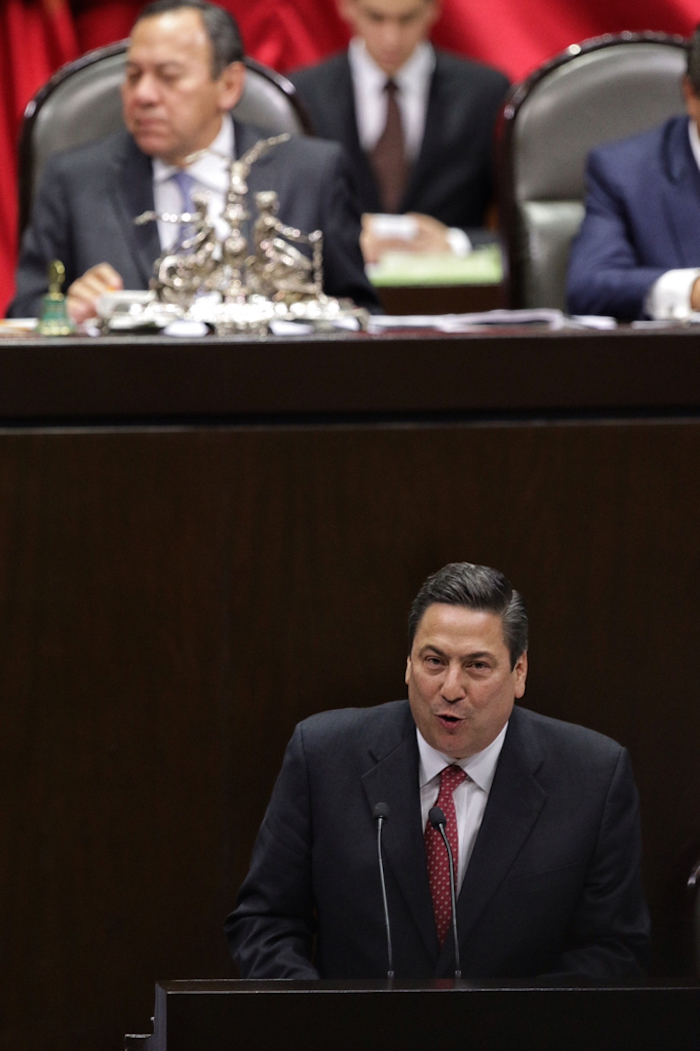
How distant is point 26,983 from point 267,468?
545mm

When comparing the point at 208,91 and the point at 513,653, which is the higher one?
the point at 208,91

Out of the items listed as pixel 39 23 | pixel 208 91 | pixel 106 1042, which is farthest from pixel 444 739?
pixel 39 23

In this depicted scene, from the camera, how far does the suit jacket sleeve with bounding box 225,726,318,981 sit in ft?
4.74

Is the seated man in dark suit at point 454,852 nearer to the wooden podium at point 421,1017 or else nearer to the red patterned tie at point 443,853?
the red patterned tie at point 443,853

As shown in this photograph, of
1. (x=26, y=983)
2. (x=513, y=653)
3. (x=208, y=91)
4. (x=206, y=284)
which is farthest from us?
(x=208, y=91)

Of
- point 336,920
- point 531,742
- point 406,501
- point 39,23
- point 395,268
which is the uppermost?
point 39,23

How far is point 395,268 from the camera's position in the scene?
3094 millimetres

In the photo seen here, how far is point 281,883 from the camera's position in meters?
1.46

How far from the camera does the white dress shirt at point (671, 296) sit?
84.3 inches

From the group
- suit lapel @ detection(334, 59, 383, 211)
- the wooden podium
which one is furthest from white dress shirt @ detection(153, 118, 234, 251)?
the wooden podium

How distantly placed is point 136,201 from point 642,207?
0.75 metres

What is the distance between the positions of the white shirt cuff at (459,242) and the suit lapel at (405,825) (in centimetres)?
186

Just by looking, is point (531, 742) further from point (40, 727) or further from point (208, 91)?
point (208, 91)

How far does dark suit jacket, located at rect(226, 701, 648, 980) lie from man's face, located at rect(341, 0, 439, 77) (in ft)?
7.93
